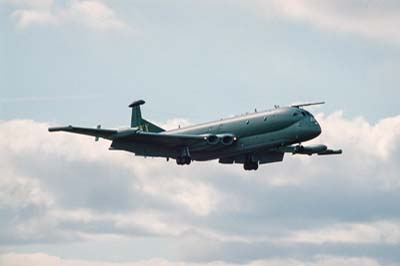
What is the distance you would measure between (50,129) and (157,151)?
44.9 ft

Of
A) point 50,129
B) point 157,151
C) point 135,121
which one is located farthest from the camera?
point 135,121

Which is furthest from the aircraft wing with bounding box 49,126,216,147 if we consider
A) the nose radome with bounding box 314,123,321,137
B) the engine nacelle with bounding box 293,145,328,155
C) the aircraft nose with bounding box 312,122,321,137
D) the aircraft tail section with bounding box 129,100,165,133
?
the engine nacelle with bounding box 293,145,328,155

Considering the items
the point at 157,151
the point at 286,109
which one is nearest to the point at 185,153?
the point at 157,151

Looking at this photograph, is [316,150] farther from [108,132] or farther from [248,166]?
[108,132]

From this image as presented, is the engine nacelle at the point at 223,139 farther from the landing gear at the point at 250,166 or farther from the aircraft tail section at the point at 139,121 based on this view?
the aircraft tail section at the point at 139,121

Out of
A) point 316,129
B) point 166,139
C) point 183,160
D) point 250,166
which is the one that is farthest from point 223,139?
point 316,129

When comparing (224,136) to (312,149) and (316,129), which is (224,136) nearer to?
(316,129)

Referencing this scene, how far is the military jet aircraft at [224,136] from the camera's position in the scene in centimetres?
12531

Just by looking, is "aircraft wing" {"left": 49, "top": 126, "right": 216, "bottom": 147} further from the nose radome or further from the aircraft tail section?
the aircraft tail section

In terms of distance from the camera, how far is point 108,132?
126 m

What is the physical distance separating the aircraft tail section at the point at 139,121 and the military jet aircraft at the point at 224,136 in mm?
10253

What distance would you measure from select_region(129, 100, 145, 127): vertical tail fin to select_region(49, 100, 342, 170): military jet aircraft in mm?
12234

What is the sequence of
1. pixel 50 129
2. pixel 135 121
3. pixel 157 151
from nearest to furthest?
pixel 50 129 < pixel 157 151 < pixel 135 121

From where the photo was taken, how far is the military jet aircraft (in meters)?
125
